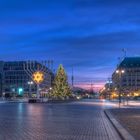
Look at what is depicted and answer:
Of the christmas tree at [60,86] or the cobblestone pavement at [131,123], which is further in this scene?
the christmas tree at [60,86]

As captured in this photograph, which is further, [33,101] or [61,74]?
[61,74]

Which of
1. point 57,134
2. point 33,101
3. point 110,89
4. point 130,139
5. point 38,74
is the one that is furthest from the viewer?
point 110,89

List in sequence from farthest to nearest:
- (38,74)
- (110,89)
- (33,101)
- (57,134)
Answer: (110,89) → (38,74) → (33,101) → (57,134)

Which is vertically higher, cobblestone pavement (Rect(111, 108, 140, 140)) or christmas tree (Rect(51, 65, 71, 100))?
christmas tree (Rect(51, 65, 71, 100))

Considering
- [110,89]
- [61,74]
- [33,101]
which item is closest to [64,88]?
[61,74]

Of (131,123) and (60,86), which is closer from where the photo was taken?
(131,123)

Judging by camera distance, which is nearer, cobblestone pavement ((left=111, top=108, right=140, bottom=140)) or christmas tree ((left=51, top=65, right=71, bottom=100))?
cobblestone pavement ((left=111, top=108, right=140, bottom=140))

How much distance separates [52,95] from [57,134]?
8136 centimetres

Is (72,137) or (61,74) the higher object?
(61,74)

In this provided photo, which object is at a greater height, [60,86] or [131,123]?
[60,86]

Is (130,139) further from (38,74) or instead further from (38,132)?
(38,74)

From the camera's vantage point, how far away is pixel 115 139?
57.9 ft

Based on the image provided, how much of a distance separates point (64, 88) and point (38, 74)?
22.4 ft

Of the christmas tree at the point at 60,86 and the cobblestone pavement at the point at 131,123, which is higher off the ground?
the christmas tree at the point at 60,86
